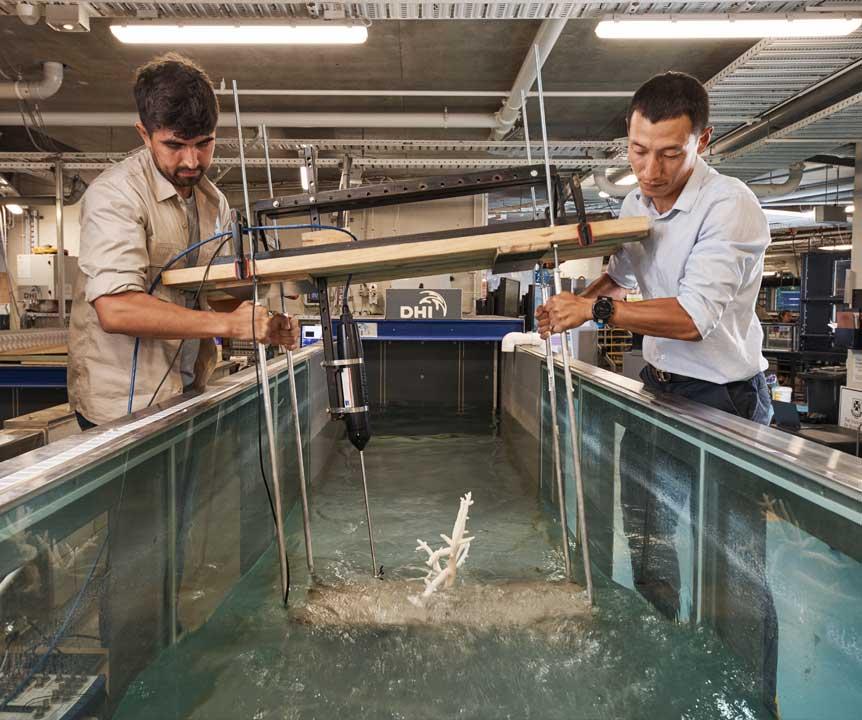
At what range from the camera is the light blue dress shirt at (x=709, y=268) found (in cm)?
135

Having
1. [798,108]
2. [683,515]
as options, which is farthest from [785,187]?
[683,515]

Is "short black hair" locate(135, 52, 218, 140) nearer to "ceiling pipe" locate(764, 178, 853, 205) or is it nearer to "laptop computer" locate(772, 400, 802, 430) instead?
"laptop computer" locate(772, 400, 802, 430)

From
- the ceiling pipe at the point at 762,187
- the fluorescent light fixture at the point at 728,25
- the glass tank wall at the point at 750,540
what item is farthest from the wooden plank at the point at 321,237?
the ceiling pipe at the point at 762,187

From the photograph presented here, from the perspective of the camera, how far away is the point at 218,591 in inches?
66.7

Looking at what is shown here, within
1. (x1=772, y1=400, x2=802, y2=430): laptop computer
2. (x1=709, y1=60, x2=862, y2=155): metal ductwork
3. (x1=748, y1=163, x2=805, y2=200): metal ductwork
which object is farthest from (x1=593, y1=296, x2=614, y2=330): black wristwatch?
(x1=748, y1=163, x2=805, y2=200): metal ductwork

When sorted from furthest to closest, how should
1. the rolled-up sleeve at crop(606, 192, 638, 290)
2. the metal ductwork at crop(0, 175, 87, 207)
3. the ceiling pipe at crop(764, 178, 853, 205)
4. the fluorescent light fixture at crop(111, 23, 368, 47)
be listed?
the ceiling pipe at crop(764, 178, 853, 205)
the metal ductwork at crop(0, 175, 87, 207)
the fluorescent light fixture at crop(111, 23, 368, 47)
the rolled-up sleeve at crop(606, 192, 638, 290)

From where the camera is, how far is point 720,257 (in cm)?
136

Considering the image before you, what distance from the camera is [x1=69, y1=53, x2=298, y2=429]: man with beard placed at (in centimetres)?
130

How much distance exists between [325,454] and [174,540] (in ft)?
8.35

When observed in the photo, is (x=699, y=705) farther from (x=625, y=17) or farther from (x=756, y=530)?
(x=625, y=17)

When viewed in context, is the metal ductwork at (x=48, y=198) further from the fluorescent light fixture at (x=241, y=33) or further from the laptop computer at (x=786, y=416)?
the laptop computer at (x=786, y=416)

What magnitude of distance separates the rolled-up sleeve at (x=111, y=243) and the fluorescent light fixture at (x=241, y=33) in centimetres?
250

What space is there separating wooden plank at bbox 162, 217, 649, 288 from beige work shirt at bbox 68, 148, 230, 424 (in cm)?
12

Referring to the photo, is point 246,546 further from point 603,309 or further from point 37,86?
point 37,86
